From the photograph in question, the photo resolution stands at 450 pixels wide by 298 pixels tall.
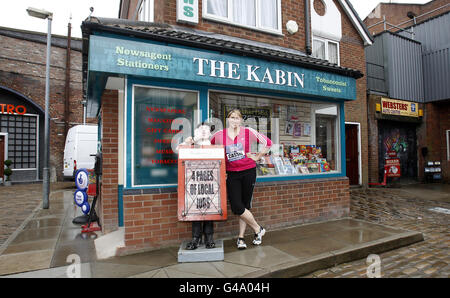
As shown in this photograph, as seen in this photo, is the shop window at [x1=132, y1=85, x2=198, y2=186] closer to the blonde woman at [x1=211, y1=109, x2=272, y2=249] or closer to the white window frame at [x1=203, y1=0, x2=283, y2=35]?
the blonde woman at [x1=211, y1=109, x2=272, y2=249]

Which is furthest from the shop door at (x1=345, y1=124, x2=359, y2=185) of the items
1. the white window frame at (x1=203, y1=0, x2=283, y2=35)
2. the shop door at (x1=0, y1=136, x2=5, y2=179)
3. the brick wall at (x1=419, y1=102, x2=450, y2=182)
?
the shop door at (x1=0, y1=136, x2=5, y2=179)

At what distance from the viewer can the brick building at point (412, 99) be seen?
11633 mm

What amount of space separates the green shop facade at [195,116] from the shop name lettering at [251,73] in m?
0.02

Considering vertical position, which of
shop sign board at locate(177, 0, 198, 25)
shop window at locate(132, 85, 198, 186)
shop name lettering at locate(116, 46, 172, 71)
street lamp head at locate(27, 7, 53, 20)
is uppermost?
street lamp head at locate(27, 7, 53, 20)

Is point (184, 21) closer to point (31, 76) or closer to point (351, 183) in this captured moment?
point (351, 183)

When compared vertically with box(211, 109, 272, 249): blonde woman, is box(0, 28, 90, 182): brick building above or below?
above

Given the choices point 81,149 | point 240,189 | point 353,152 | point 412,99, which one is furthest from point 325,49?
point 81,149

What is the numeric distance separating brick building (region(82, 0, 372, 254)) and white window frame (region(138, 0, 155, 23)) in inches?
2.1

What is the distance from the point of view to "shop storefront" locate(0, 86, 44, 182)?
14337 mm

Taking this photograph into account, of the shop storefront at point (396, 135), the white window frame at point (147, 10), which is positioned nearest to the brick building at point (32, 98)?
the white window frame at point (147, 10)

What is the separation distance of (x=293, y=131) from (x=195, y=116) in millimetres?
2535

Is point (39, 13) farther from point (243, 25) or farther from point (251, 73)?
point (251, 73)

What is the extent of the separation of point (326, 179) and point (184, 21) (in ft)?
14.1

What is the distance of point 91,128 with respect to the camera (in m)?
11.5
